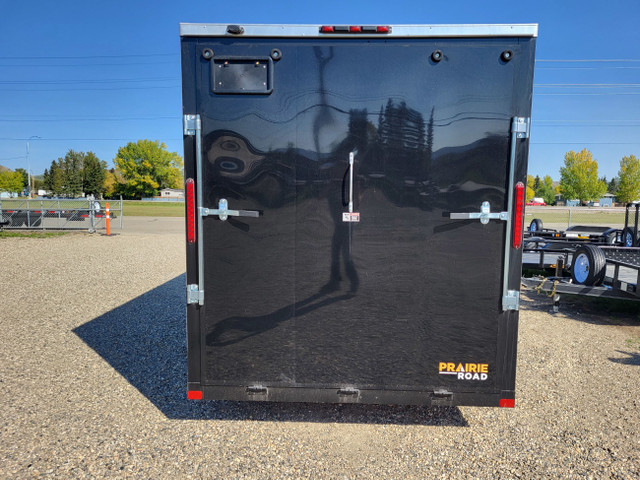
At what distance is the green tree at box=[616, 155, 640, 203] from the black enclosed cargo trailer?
56.7 metres

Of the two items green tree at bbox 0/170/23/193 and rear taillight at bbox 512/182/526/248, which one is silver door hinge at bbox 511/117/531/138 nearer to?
rear taillight at bbox 512/182/526/248

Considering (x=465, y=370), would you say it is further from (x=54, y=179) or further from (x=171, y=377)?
(x=54, y=179)

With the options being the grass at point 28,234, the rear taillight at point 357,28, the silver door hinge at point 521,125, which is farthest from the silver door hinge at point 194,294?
the grass at point 28,234

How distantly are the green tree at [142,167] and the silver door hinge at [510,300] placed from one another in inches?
3498

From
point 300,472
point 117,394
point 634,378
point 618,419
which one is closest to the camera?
point 300,472

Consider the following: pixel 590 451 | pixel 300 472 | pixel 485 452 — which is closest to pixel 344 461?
pixel 300 472

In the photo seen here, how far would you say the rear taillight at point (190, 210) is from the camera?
9.07 feet

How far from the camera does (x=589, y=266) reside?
6301mm

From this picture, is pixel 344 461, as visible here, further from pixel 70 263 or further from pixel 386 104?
pixel 70 263

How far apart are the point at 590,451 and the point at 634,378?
182cm

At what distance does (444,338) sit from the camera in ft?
9.24

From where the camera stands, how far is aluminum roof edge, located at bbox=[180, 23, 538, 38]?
8.50 feet

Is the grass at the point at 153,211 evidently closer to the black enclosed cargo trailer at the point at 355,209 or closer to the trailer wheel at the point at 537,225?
the trailer wheel at the point at 537,225

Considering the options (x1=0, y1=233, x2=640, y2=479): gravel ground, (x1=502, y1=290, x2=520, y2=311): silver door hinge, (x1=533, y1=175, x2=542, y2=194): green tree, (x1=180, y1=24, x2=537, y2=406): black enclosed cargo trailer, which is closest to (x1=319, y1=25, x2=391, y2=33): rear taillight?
(x1=180, y1=24, x2=537, y2=406): black enclosed cargo trailer
